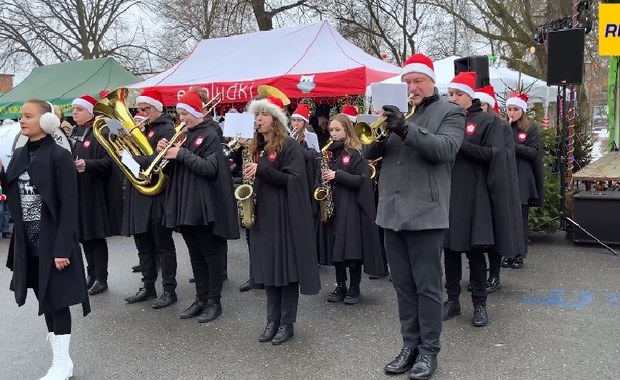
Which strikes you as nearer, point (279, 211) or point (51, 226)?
point (51, 226)

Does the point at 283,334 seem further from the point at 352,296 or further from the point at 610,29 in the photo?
the point at 610,29

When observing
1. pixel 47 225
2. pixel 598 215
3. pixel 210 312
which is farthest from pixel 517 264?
pixel 47 225

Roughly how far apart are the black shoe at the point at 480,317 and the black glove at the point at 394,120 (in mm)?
2186

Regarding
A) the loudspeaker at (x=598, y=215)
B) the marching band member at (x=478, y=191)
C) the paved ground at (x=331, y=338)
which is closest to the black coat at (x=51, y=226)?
the paved ground at (x=331, y=338)

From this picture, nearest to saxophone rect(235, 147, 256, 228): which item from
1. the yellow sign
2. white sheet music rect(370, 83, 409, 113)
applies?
white sheet music rect(370, 83, 409, 113)

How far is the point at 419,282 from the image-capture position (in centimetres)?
365

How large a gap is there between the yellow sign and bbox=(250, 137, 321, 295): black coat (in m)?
7.46

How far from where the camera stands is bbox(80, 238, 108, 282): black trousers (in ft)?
19.7

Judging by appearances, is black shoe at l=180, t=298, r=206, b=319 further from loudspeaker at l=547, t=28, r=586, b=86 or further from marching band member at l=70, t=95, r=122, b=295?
loudspeaker at l=547, t=28, r=586, b=86

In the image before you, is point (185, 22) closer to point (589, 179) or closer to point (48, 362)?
point (589, 179)

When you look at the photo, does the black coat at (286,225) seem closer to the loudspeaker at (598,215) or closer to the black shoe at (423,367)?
the black shoe at (423,367)

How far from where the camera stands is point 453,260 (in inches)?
191

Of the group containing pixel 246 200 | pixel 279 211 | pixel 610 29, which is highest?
pixel 610 29

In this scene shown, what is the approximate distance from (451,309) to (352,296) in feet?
3.22
